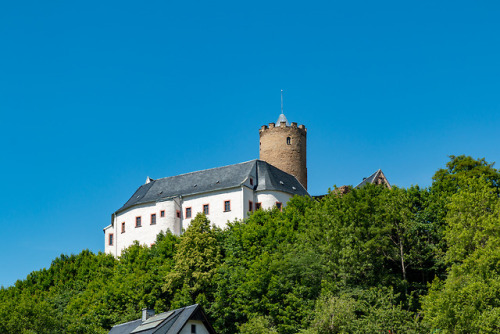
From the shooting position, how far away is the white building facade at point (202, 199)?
7456cm

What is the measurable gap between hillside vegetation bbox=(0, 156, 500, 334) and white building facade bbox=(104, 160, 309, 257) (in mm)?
5840

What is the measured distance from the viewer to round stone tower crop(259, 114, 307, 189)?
87375 mm

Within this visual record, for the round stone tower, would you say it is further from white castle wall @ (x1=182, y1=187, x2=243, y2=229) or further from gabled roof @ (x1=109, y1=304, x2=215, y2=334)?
gabled roof @ (x1=109, y1=304, x2=215, y2=334)

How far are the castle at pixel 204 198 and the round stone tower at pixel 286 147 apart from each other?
0.45 ft

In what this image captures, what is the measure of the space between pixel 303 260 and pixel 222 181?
29.0 meters

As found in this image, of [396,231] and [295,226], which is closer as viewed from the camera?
[396,231]

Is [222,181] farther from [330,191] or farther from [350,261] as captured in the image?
[350,261]

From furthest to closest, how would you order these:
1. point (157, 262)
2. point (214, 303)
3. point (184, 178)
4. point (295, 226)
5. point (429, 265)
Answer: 1. point (184, 178)
2. point (157, 262)
3. point (295, 226)
4. point (214, 303)
5. point (429, 265)

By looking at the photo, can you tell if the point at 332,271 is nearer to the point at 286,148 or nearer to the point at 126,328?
the point at 126,328

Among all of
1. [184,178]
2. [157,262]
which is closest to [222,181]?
[184,178]

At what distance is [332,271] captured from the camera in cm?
4797

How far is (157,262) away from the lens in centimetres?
6581

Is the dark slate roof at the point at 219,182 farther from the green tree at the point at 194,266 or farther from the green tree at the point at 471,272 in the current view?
the green tree at the point at 471,272

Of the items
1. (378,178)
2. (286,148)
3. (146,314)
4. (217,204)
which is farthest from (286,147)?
(146,314)
